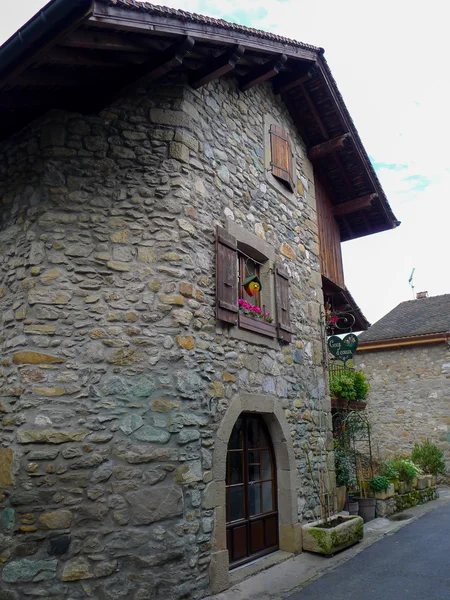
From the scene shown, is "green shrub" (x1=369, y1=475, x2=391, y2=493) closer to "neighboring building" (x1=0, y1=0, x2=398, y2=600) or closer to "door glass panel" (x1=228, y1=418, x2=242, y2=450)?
"neighboring building" (x1=0, y1=0, x2=398, y2=600)

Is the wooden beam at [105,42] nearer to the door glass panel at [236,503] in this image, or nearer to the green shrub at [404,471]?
the door glass panel at [236,503]

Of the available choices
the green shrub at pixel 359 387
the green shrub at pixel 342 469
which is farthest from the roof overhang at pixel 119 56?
the green shrub at pixel 342 469

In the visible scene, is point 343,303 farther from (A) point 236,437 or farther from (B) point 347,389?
(A) point 236,437

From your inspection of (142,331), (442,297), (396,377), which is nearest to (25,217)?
(142,331)

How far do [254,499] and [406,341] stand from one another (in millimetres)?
8946

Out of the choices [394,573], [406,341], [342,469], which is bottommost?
[394,573]

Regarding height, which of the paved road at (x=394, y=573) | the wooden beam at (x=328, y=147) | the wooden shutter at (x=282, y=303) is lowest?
the paved road at (x=394, y=573)

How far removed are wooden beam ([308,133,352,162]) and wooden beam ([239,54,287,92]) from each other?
211 cm

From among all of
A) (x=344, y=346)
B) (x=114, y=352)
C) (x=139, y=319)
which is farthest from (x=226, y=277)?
(x=344, y=346)

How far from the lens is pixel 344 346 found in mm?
8031

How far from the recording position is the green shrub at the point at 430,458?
12.1 m

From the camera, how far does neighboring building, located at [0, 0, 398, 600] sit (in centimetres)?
427

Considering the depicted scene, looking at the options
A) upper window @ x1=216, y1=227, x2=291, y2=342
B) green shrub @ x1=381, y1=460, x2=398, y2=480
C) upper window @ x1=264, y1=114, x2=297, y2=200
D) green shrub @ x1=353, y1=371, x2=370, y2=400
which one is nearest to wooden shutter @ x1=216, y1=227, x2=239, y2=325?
upper window @ x1=216, y1=227, x2=291, y2=342

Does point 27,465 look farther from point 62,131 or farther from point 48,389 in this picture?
point 62,131
